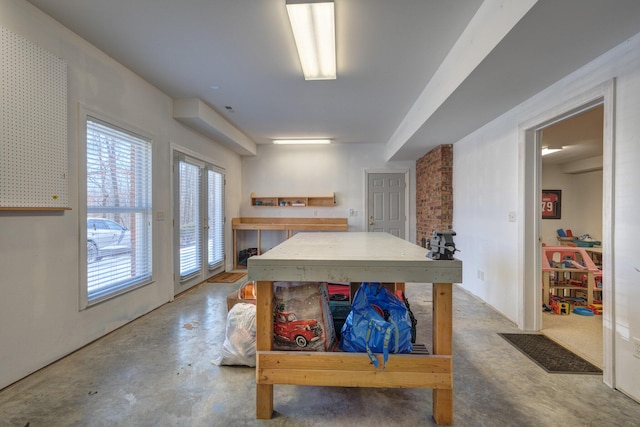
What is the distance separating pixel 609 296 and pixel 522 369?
0.77 meters

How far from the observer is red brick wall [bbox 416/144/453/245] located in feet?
14.3

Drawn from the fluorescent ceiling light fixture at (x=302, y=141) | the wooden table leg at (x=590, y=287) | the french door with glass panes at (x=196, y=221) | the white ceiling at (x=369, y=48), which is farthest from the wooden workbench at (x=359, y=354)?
the fluorescent ceiling light fixture at (x=302, y=141)

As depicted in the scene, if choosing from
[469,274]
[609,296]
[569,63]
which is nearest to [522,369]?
[609,296]

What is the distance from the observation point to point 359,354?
4.55 ft

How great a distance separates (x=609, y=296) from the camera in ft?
5.76

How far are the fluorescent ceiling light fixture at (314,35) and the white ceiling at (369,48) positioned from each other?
10 centimetres

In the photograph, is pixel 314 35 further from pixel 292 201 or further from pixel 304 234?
pixel 292 201

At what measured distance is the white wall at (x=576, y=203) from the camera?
5.64m

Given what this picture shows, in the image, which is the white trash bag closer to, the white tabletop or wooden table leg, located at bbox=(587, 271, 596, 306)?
the white tabletop

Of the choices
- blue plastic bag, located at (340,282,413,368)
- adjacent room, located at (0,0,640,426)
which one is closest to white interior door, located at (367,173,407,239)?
adjacent room, located at (0,0,640,426)

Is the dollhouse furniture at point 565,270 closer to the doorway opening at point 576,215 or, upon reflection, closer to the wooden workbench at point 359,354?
the doorway opening at point 576,215

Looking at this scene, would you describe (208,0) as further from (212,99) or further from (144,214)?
(144,214)

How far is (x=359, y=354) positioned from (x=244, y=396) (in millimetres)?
848

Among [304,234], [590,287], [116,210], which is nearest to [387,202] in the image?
[590,287]
